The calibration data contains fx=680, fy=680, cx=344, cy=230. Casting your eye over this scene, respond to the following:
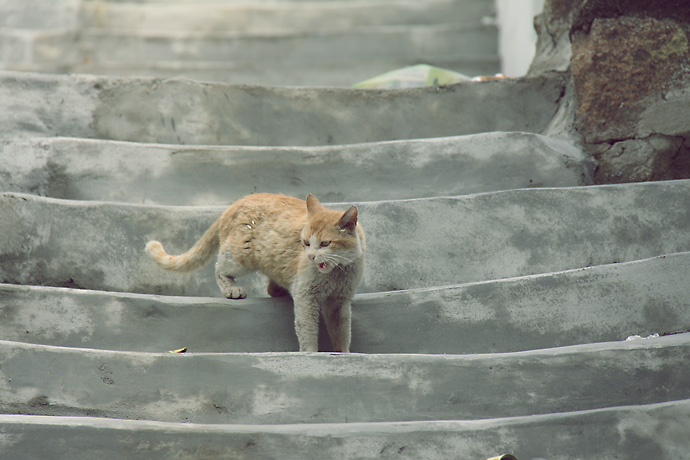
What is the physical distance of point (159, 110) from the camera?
12.4 ft

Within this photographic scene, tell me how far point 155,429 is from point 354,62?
14.3ft

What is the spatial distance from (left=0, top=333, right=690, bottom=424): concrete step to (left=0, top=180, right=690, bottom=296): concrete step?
0.73 m

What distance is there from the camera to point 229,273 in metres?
2.96

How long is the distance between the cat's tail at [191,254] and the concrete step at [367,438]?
0.89m

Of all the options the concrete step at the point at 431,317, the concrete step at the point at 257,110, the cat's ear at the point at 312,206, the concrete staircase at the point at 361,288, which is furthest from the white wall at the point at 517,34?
the cat's ear at the point at 312,206

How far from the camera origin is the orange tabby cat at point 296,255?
104 inches

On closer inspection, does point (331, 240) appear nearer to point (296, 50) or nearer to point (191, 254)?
point (191, 254)

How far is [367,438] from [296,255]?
95 cm

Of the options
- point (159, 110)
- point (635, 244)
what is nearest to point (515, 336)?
point (635, 244)

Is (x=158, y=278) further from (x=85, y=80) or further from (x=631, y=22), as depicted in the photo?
(x=631, y=22)

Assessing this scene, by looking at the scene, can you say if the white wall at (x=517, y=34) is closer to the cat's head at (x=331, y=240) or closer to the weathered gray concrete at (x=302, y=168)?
the weathered gray concrete at (x=302, y=168)

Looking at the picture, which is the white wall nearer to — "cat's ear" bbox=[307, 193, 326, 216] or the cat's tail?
"cat's ear" bbox=[307, 193, 326, 216]

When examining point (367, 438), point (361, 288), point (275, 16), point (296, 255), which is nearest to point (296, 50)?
point (275, 16)

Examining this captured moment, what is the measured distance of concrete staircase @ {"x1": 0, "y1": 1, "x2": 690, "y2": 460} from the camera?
6.93 feet
